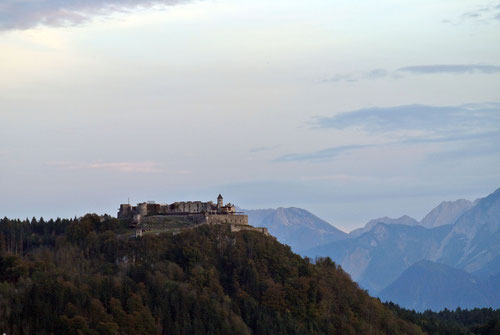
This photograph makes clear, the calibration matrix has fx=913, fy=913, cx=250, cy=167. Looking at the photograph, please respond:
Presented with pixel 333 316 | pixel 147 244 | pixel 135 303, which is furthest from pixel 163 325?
pixel 333 316

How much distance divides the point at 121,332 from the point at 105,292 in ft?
39.1

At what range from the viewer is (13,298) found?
180m

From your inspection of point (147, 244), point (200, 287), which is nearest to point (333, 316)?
point (200, 287)

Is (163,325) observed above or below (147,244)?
below

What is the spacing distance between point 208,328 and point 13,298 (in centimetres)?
3893

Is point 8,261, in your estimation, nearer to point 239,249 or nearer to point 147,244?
point 147,244

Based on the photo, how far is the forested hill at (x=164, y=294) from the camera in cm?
17612

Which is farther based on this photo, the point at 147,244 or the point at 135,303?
the point at 147,244

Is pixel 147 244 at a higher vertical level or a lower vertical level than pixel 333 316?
higher

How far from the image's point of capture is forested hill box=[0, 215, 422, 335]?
176125 mm

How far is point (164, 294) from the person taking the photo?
7338 inches

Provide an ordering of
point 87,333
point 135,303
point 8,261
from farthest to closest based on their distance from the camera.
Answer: point 8,261
point 135,303
point 87,333

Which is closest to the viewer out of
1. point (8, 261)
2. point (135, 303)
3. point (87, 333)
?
point (87, 333)

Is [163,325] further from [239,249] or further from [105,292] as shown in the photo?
[239,249]
